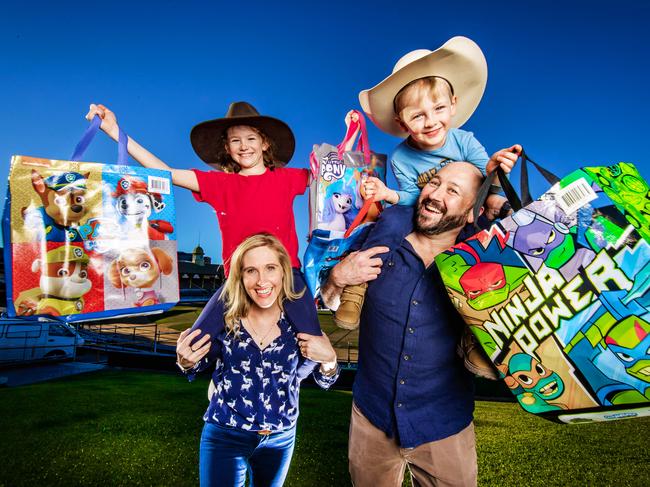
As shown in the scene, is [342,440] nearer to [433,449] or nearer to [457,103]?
[433,449]

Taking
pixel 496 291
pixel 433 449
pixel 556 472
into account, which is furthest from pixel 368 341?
pixel 556 472

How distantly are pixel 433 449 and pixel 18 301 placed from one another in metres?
2.01

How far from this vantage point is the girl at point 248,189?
225cm

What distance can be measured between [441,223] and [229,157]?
1555 mm

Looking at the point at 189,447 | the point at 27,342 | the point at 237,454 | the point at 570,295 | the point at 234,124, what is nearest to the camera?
the point at 570,295

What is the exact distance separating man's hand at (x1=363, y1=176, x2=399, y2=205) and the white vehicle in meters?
30.0

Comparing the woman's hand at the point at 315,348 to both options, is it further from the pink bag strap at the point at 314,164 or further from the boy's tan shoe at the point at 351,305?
the pink bag strap at the point at 314,164

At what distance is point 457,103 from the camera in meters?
2.10

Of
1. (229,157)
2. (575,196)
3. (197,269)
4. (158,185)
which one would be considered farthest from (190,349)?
(197,269)

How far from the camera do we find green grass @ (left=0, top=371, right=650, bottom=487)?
228 inches

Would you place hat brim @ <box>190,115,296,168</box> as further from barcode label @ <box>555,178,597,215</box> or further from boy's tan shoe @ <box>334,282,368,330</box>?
barcode label @ <box>555,178,597,215</box>

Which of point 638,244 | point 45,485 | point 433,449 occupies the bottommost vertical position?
point 45,485

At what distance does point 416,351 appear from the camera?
1849 millimetres

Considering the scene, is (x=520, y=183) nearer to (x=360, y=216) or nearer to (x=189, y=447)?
(x=360, y=216)
